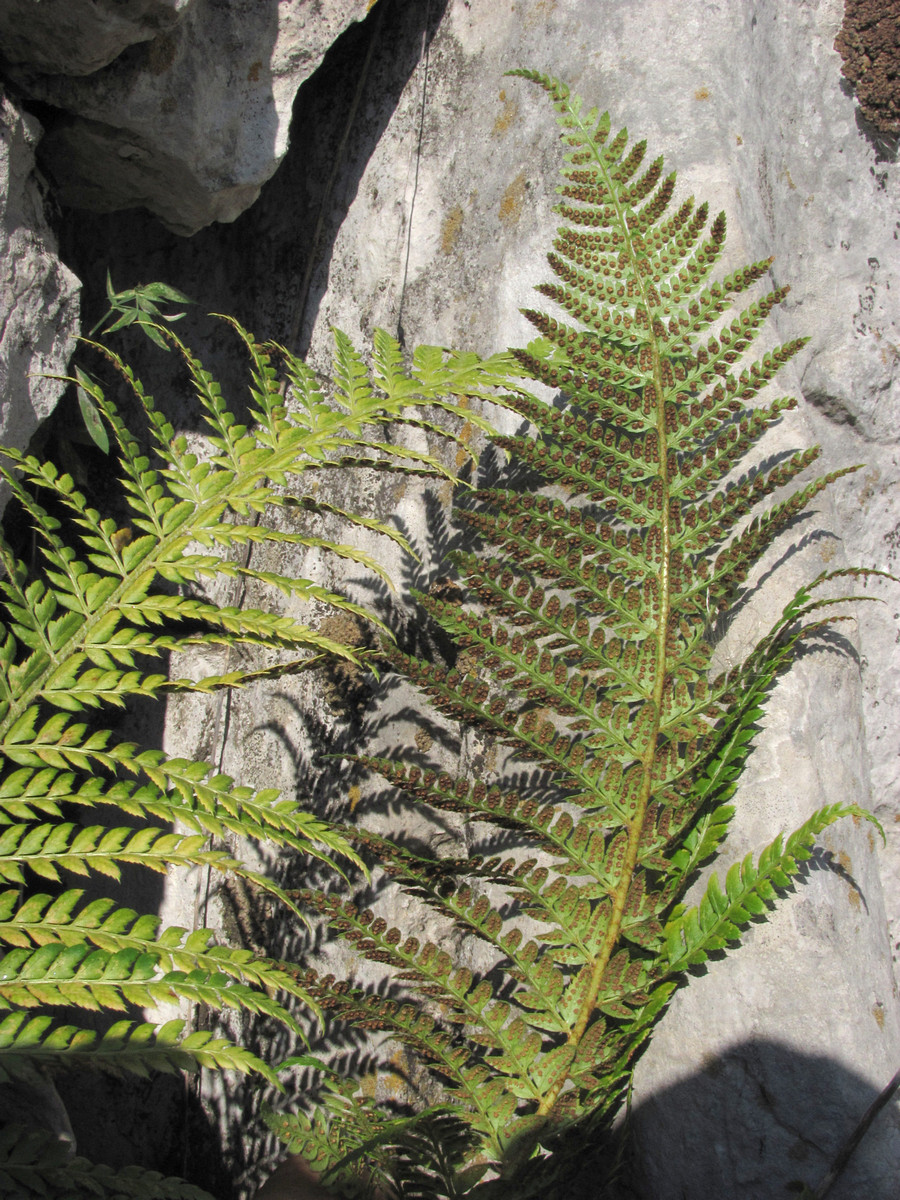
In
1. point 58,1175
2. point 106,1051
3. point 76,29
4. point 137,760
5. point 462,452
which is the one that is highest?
point 76,29

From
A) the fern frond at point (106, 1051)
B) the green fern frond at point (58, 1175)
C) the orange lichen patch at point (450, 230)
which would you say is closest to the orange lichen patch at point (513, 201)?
the orange lichen patch at point (450, 230)

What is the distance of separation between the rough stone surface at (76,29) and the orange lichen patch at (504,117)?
85 cm

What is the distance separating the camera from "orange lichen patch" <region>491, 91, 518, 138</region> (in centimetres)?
238

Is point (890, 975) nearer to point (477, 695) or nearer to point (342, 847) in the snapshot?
point (477, 695)

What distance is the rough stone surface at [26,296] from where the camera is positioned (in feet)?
6.48

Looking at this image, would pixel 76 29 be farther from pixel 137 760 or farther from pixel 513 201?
pixel 137 760

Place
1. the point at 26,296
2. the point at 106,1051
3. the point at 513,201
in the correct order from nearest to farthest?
the point at 106,1051 → the point at 26,296 → the point at 513,201

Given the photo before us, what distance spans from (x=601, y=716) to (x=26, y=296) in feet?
5.44

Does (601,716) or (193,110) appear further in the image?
(193,110)

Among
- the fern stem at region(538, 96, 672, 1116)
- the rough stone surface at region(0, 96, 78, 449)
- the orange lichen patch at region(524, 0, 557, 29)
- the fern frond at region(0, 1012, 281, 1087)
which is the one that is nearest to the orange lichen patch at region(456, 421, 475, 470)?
the fern stem at region(538, 96, 672, 1116)

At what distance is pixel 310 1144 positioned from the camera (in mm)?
1613

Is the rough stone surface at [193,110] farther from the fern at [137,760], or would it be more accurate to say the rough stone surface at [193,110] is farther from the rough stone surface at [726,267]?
the fern at [137,760]

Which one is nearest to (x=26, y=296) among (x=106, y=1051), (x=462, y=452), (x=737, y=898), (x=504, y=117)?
(x=462, y=452)

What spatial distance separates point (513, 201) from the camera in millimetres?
2318
